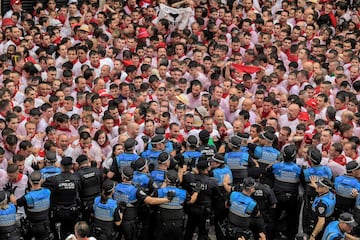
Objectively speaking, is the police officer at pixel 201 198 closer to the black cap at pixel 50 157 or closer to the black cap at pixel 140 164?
the black cap at pixel 140 164

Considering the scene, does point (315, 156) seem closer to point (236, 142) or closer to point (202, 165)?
point (236, 142)

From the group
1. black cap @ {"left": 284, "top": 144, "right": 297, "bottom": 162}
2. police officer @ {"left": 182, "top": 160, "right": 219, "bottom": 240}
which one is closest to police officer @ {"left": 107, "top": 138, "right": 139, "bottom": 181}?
police officer @ {"left": 182, "top": 160, "right": 219, "bottom": 240}

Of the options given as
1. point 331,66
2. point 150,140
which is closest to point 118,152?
point 150,140

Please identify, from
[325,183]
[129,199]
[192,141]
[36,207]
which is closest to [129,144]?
[192,141]

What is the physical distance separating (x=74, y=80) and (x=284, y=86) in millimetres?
4540

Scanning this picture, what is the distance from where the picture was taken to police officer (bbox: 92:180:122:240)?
10500 mm

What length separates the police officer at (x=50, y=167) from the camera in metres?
11.2

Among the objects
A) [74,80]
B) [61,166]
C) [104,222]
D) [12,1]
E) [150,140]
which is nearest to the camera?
[104,222]

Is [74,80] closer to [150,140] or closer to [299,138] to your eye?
[150,140]

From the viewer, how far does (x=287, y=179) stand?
11.7m

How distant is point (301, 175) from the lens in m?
11.7

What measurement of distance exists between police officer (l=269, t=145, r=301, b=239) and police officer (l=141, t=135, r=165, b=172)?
1853 millimetres

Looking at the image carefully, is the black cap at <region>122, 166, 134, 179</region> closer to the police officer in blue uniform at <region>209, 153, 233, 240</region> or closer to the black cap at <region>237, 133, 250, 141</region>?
the police officer in blue uniform at <region>209, 153, 233, 240</region>

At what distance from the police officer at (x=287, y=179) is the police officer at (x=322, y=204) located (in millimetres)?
807
